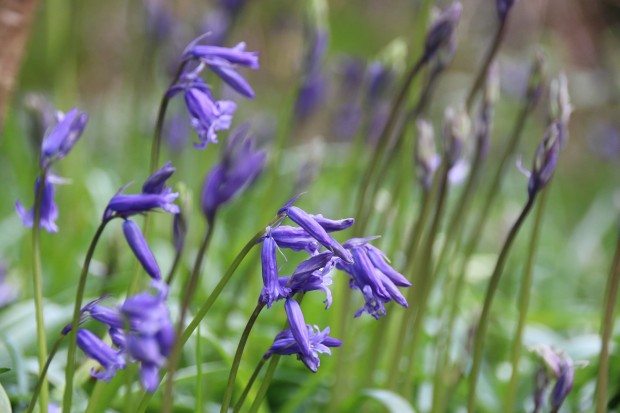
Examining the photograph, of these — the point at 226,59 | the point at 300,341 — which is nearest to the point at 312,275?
the point at 300,341

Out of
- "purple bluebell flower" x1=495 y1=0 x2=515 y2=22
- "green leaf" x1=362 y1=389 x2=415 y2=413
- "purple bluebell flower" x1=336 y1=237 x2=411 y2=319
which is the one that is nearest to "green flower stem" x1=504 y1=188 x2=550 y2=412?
"green leaf" x1=362 y1=389 x2=415 y2=413

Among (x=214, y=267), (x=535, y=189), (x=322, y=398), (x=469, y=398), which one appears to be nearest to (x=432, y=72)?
(x=535, y=189)

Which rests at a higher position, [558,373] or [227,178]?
[227,178]

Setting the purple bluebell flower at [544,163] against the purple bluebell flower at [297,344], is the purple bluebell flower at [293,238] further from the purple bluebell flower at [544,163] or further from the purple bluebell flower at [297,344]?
the purple bluebell flower at [544,163]

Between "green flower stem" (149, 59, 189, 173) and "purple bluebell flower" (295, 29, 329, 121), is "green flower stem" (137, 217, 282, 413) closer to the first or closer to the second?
"green flower stem" (149, 59, 189, 173)

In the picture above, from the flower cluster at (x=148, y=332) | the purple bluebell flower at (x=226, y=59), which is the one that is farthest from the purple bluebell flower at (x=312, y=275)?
the purple bluebell flower at (x=226, y=59)

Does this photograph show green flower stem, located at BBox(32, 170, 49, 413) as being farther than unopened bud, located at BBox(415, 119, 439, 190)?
No

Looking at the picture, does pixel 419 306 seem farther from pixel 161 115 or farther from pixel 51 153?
pixel 51 153
